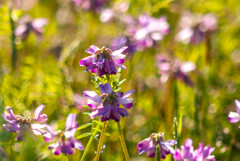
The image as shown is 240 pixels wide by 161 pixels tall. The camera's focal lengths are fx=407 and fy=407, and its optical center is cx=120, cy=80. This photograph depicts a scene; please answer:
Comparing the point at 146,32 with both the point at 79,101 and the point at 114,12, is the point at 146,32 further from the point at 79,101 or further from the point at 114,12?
the point at 114,12

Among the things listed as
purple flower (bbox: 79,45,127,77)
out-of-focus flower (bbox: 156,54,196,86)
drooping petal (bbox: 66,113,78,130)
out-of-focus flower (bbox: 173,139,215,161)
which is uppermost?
out-of-focus flower (bbox: 156,54,196,86)

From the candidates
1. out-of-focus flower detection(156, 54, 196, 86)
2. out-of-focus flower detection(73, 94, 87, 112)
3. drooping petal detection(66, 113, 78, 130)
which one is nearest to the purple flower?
drooping petal detection(66, 113, 78, 130)

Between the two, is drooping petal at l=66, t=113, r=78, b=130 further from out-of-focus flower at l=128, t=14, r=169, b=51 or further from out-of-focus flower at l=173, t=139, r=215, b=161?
out-of-focus flower at l=128, t=14, r=169, b=51

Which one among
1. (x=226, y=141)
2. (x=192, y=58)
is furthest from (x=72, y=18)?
(x=226, y=141)

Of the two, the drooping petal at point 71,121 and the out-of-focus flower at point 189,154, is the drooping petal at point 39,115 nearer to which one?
the drooping petal at point 71,121

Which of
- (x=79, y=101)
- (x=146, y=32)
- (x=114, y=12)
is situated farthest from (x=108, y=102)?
(x=114, y=12)

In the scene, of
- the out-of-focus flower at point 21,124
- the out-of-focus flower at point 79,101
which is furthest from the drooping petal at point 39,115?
the out-of-focus flower at point 79,101
